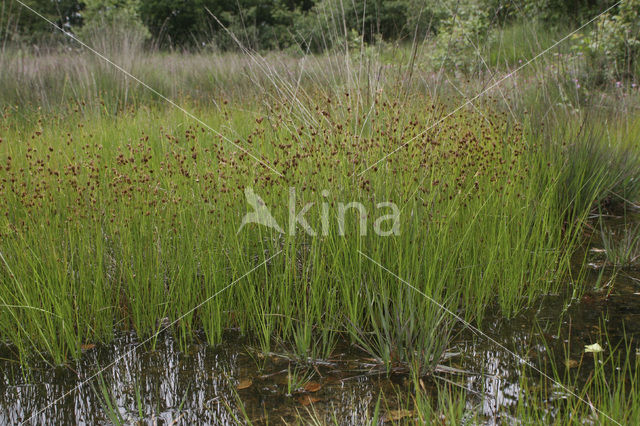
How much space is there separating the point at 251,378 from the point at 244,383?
5 centimetres

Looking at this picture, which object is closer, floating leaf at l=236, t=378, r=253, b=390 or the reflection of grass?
floating leaf at l=236, t=378, r=253, b=390

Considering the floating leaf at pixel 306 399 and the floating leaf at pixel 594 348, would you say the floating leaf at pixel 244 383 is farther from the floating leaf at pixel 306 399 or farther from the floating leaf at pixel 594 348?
the floating leaf at pixel 594 348

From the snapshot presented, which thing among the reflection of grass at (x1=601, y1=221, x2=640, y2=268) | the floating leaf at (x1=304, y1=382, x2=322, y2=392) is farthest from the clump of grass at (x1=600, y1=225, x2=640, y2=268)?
the floating leaf at (x1=304, y1=382, x2=322, y2=392)

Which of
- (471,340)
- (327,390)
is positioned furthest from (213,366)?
(471,340)

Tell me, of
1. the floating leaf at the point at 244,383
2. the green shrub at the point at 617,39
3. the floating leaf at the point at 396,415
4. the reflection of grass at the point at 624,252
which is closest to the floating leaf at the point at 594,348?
the floating leaf at the point at 396,415

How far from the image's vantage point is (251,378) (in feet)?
8.05

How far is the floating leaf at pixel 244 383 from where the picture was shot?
2.38 m

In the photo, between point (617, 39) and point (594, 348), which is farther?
point (617, 39)

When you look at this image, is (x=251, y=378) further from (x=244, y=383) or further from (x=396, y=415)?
(x=396, y=415)

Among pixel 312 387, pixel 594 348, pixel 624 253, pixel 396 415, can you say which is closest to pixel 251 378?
pixel 312 387

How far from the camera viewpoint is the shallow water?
7.23 feet

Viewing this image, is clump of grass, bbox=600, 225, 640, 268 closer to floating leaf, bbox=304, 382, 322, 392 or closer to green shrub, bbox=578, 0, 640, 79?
floating leaf, bbox=304, 382, 322, 392

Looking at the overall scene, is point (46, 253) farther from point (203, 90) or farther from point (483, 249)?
point (203, 90)

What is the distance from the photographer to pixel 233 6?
21562 mm
